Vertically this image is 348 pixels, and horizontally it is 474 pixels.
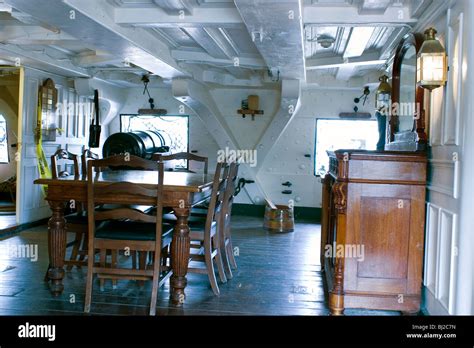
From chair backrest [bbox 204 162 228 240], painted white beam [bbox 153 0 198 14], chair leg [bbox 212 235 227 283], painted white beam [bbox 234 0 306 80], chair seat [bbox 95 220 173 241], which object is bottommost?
chair leg [bbox 212 235 227 283]

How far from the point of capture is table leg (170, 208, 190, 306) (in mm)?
3721

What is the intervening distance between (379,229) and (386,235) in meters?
0.07

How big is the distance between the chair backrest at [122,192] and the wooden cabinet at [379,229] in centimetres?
132

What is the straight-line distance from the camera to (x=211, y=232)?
417 cm

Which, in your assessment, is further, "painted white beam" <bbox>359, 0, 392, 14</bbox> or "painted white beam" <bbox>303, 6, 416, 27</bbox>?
"painted white beam" <bbox>303, 6, 416, 27</bbox>

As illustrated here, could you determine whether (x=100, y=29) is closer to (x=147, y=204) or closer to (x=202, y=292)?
(x=147, y=204)

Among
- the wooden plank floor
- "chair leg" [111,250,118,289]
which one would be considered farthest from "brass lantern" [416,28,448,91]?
"chair leg" [111,250,118,289]

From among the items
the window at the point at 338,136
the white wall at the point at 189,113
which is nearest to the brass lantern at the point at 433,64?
the window at the point at 338,136

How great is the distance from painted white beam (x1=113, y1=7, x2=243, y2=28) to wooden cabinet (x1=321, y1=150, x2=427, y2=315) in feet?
5.56

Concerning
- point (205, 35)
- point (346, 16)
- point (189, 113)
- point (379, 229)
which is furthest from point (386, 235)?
point (189, 113)

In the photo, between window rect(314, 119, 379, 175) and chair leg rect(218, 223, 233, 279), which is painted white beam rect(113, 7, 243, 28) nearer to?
chair leg rect(218, 223, 233, 279)

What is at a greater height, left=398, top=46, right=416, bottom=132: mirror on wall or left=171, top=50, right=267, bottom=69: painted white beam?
left=171, top=50, right=267, bottom=69: painted white beam

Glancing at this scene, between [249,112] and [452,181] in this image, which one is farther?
[249,112]
